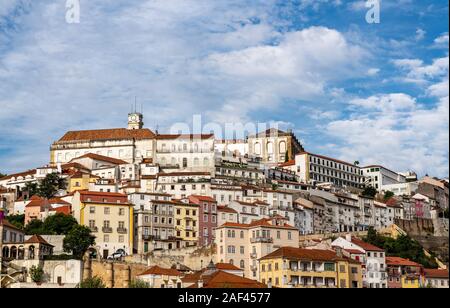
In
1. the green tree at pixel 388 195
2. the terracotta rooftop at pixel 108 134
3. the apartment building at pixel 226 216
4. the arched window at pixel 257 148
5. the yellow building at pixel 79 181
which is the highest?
the terracotta rooftop at pixel 108 134

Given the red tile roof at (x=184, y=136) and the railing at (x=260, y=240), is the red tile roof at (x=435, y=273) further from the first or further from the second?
the red tile roof at (x=184, y=136)

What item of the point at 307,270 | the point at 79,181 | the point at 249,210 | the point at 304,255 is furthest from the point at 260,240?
the point at 79,181

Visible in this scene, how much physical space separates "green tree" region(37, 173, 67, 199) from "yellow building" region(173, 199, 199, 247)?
1477 centimetres

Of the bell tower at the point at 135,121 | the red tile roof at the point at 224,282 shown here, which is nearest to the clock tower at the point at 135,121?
the bell tower at the point at 135,121

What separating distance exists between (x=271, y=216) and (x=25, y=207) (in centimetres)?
1958

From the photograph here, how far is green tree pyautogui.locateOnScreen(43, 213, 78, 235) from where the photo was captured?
5462cm

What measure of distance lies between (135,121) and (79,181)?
25721 millimetres

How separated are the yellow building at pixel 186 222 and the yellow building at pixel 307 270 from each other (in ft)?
37.2

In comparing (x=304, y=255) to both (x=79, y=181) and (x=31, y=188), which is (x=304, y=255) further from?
(x=31, y=188)

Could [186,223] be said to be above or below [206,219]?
below

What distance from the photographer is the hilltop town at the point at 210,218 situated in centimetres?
4791

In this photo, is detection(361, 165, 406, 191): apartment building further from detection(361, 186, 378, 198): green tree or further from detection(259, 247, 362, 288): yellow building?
detection(259, 247, 362, 288): yellow building

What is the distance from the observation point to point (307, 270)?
153 ft

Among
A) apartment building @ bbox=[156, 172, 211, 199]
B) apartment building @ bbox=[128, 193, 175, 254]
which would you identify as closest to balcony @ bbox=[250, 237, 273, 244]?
apartment building @ bbox=[128, 193, 175, 254]
